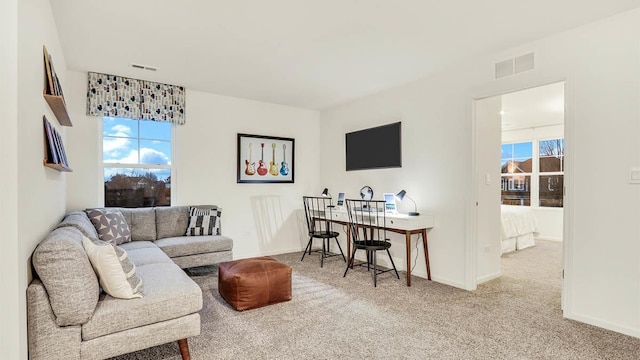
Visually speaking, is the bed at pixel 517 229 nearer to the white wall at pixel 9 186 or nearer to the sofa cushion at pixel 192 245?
the sofa cushion at pixel 192 245

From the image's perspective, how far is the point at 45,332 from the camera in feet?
5.25

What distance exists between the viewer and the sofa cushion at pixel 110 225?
3287 mm

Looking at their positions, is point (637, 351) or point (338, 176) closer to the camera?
point (637, 351)

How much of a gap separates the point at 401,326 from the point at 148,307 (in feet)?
5.85

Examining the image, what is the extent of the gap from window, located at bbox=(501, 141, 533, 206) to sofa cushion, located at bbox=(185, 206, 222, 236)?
630 centimetres

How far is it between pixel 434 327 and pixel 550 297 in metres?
1.51

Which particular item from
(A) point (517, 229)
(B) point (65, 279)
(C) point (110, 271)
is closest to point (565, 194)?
(A) point (517, 229)

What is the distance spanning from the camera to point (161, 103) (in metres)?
4.13

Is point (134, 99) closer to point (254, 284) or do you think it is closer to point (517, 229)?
point (254, 284)

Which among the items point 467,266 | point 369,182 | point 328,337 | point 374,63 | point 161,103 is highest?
point 374,63

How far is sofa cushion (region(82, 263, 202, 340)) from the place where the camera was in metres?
1.75

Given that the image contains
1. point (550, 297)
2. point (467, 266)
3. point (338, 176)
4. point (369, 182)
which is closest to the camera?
point (550, 297)

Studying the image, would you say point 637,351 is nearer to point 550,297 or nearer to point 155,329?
point 550,297

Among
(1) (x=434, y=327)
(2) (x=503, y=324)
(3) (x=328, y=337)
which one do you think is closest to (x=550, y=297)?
(2) (x=503, y=324)
